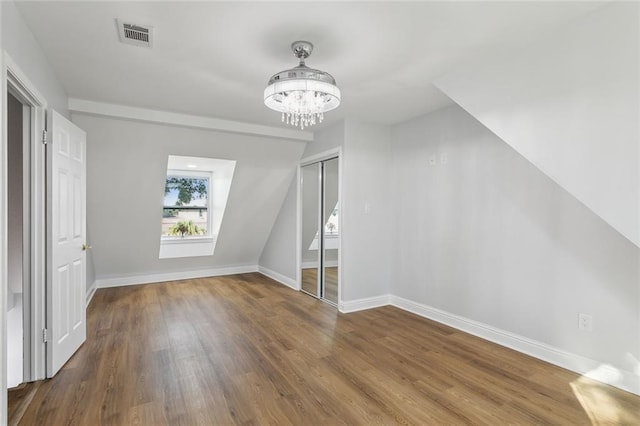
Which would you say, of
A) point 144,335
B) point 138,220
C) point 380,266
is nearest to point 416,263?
point 380,266

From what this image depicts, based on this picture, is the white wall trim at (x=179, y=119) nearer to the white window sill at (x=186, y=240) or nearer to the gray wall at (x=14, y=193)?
the gray wall at (x=14, y=193)

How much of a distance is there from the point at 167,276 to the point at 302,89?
4750 millimetres

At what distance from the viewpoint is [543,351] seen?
2.76m

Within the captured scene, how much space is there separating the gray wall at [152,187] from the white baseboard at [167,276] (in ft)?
0.22

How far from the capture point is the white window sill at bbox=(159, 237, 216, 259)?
5.74 metres

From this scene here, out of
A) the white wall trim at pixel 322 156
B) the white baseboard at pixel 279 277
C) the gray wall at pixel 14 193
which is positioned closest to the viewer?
the gray wall at pixel 14 193

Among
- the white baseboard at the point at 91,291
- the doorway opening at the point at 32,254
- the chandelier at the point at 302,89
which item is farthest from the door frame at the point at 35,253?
the white baseboard at the point at 91,291

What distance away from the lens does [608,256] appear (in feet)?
7.86

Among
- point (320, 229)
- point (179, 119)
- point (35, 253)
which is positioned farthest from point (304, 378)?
point (179, 119)

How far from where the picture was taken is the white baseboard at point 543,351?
7.64 ft

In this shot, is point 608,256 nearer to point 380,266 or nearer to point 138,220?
point 380,266

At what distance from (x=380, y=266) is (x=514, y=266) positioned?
5.43ft

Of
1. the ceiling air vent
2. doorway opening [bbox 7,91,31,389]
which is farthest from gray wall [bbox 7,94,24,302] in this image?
the ceiling air vent

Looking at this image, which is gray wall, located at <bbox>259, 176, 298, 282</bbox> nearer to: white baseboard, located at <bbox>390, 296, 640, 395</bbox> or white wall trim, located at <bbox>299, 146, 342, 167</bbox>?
white wall trim, located at <bbox>299, 146, 342, 167</bbox>
